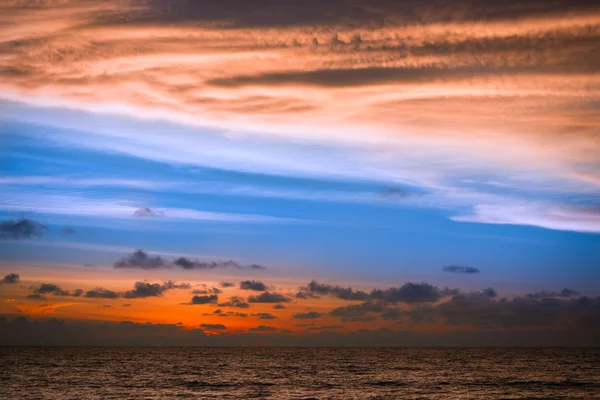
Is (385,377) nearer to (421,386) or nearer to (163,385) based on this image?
(421,386)

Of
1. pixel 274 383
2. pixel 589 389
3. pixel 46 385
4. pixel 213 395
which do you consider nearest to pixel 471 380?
pixel 589 389

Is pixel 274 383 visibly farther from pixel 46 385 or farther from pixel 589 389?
pixel 589 389

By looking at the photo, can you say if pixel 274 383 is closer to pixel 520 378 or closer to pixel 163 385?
pixel 163 385

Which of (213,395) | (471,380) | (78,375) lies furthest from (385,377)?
(78,375)

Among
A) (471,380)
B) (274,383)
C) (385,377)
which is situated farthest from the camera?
(385,377)

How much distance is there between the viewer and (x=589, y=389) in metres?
108

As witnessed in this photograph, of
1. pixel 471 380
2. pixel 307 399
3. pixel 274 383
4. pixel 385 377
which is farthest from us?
pixel 385 377

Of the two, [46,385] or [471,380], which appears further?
[471,380]

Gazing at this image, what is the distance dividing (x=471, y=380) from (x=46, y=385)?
261 feet

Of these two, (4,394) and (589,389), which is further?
(589,389)

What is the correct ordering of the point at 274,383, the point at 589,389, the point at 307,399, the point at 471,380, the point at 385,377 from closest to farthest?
the point at 307,399 → the point at 589,389 → the point at 274,383 → the point at 471,380 → the point at 385,377

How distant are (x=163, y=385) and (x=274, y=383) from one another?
2028 centimetres

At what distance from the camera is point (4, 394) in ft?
310

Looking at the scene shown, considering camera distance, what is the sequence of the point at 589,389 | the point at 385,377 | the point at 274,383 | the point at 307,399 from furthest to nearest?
the point at 385,377, the point at 274,383, the point at 589,389, the point at 307,399
